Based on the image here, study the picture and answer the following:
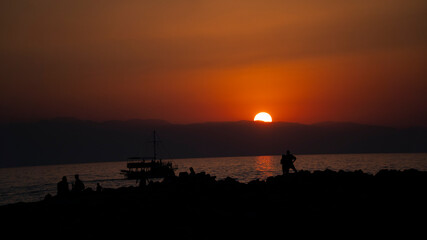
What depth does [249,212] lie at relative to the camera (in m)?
15.8

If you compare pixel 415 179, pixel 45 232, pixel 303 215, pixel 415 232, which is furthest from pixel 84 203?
pixel 415 179

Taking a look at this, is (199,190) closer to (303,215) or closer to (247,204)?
(247,204)

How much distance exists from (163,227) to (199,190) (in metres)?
7.08

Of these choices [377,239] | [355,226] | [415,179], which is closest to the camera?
[377,239]

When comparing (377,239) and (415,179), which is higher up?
(415,179)

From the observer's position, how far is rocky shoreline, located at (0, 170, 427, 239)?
14430 millimetres

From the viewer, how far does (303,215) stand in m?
15.3

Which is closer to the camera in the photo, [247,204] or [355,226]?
[355,226]

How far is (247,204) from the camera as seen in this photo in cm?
1809

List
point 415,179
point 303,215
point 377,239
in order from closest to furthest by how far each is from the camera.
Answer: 1. point 377,239
2. point 303,215
3. point 415,179

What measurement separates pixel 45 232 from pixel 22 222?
2.80 meters

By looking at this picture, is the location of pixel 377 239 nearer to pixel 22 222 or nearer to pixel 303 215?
pixel 303 215

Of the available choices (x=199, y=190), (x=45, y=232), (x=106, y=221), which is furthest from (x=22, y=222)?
(x=199, y=190)

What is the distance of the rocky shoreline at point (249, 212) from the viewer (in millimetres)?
14430
